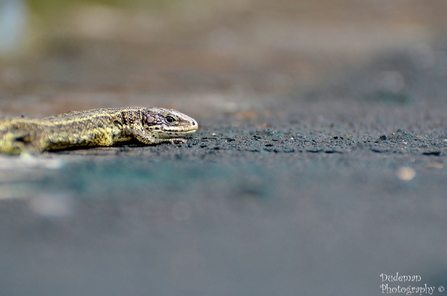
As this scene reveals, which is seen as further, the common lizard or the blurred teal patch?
the blurred teal patch

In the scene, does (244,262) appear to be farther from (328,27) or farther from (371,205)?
(328,27)

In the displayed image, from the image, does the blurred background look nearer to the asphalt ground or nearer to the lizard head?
the lizard head

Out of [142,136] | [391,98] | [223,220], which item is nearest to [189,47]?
[391,98]

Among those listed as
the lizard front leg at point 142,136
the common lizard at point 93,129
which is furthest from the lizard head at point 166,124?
the lizard front leg at point 142,136

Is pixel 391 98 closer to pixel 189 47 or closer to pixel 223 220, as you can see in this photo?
pixel 223 220

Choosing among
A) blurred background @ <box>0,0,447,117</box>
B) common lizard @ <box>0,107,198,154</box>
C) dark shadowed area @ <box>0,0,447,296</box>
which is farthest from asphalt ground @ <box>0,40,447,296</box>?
blurred background @ <box>0,0,447,117</box>

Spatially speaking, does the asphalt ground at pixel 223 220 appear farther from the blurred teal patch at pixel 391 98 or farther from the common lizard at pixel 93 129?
the blurred teal patch at pixel 391 98
